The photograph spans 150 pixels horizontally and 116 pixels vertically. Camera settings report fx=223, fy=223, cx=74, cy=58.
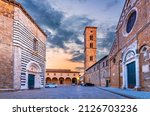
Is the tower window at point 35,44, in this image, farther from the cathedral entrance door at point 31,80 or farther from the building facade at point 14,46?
the cathedral entrance door at point 31,80

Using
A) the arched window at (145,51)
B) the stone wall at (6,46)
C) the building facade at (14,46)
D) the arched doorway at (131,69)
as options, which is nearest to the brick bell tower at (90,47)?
the arched doorway at (131,69)

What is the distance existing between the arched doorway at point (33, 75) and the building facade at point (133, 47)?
1045 centimetres

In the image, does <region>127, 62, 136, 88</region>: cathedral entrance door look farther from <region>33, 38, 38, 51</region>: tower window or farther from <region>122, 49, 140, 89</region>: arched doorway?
<region>33, 38, 38, 51</region>: tower window

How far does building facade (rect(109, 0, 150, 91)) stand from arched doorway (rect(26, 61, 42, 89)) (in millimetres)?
10453

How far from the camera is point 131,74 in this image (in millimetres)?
23812

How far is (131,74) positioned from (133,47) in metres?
3.30

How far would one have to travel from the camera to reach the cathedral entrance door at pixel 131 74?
22830 millimetres

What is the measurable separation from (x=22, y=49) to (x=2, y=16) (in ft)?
13.5

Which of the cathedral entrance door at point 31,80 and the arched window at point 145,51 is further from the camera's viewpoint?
the cathedral entrance door at point 31,80

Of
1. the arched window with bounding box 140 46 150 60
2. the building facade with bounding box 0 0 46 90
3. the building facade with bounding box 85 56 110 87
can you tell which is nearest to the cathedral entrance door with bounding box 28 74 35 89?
the building facade with bounding box 0 0 46 90

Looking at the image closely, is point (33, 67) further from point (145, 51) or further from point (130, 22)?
point (145, 51)

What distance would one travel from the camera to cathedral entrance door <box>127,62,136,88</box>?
74.9 feet

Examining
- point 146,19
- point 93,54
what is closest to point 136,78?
point 146,19

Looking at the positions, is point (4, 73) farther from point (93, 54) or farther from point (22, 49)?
point (93, 54)
